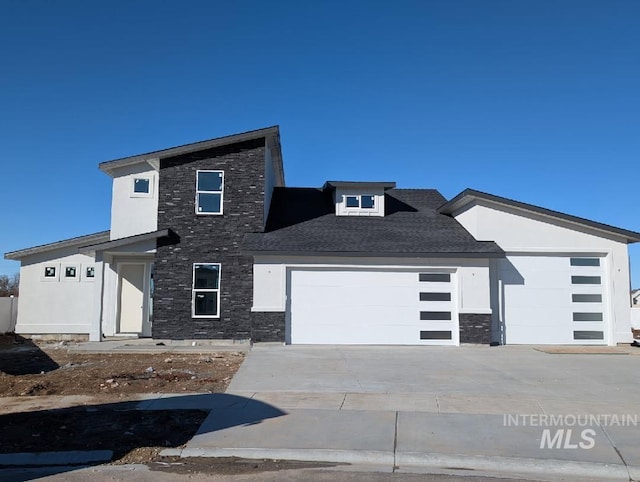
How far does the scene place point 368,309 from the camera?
15.5m

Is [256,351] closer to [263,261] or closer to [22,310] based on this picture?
[263,261]

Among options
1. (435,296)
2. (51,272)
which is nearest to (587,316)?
(435,296)

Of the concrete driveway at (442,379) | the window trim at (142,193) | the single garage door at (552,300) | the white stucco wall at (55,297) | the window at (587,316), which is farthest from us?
the white stucco wall at (55,297)

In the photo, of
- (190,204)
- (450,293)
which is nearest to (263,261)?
(190,204)

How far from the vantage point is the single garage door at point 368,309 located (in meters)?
15.4

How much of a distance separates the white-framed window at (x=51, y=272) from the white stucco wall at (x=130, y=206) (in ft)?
11.5

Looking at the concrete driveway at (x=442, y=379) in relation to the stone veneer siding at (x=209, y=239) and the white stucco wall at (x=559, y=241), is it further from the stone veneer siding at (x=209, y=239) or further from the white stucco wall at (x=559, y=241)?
the stone veneer siding at (x=209, y=239)

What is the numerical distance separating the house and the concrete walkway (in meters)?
3.15

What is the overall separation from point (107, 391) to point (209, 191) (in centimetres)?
840

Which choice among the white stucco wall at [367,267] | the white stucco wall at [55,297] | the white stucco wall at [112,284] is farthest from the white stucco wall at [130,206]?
the white stucco wall at [367,267]

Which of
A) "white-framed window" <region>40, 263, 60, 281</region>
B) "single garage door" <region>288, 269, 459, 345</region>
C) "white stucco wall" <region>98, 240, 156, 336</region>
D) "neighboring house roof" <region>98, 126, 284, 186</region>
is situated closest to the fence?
"white-framed window" <region>40, 263, 60, 281</region>

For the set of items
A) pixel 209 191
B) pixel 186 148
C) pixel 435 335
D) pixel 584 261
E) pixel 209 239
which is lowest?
pixel 435 335

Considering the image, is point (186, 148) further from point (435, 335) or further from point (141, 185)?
point (435, 335)

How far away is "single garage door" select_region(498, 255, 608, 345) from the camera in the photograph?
52.6ft
